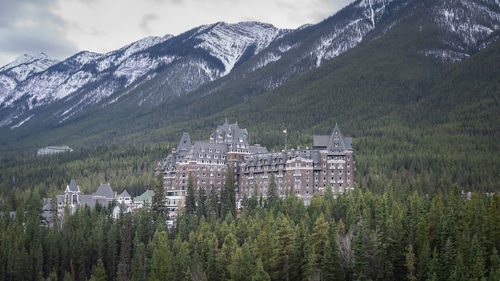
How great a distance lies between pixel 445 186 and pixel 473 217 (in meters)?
71.4

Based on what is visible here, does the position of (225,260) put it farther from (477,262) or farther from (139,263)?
(477,262)

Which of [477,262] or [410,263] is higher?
[477,262]

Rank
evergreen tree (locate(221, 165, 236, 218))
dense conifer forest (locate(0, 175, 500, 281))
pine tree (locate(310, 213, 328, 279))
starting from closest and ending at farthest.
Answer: dense conifer forest (locate(0, 175, 500, 281)) → pine tree (locate(310, 213, 328, 279)) → evergreen tree (locate(221, 165, 236, 218))

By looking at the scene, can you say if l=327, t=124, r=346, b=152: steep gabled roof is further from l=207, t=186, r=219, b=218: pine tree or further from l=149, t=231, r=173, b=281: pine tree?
l=149, t=231, r=173, b=281: pine tree

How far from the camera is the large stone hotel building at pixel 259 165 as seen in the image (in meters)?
162

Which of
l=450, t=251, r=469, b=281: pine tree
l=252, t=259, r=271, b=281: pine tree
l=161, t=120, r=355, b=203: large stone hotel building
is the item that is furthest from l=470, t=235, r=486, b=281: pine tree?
l=161, t=120, r=355, b=203: large stone hotel building

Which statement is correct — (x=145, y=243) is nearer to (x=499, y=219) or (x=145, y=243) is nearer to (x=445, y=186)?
(x=499, y=219)

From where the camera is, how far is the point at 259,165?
172625mm

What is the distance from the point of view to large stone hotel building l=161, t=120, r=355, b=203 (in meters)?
162

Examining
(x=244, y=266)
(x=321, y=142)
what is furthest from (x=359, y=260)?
(x=321, y=142)

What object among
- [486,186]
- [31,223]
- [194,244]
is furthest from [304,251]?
[486,186]

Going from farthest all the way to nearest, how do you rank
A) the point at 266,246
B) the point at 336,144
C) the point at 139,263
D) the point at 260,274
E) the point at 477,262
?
the point at 336,144 → the point at 139,263 → the point at 266,246 → the point at 260,274 → the point at 477,262

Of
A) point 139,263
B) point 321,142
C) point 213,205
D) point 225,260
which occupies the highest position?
point 321,142

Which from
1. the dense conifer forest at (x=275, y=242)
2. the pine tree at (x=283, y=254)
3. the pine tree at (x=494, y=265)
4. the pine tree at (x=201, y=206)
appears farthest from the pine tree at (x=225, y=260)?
the pine tree at (x=494, y=265)
